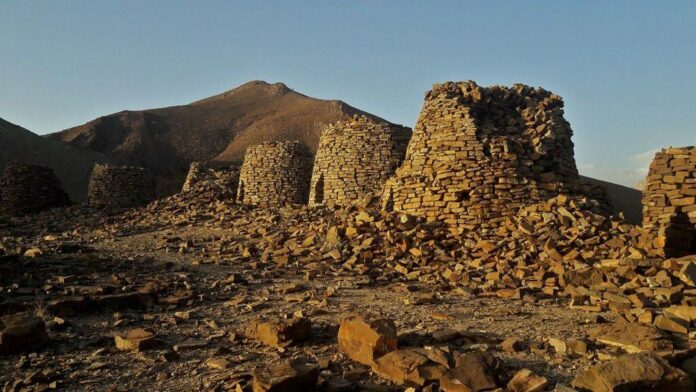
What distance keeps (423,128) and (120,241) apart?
7579 millimetres

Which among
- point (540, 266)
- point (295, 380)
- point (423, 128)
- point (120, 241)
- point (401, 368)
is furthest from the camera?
point (120, 241)

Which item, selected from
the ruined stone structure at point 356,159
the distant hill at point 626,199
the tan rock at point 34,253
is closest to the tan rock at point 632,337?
the ruined stone structure at point 356,159

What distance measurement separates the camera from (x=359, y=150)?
13.1 m

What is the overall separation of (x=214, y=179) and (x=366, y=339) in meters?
15.0

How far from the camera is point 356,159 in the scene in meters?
13.0

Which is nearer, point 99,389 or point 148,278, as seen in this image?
point 99,389

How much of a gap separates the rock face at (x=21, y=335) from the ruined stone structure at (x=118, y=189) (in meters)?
16.0

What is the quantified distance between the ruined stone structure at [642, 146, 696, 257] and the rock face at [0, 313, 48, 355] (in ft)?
24.5

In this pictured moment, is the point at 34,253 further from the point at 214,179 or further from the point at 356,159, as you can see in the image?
the point at 214,179

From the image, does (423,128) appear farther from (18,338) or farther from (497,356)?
(18,338)

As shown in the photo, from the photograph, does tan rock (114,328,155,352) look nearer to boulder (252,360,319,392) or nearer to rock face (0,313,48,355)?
rock face (0,313,48,355)

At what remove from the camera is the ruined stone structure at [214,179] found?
17453mm

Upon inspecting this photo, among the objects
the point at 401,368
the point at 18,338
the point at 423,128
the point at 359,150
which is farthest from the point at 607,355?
the point at 359,150

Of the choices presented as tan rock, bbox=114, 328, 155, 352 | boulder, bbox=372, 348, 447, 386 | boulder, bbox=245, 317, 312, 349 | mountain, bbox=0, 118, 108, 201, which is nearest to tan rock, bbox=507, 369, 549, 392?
boulder, bbox=372, 348, 447, 386
